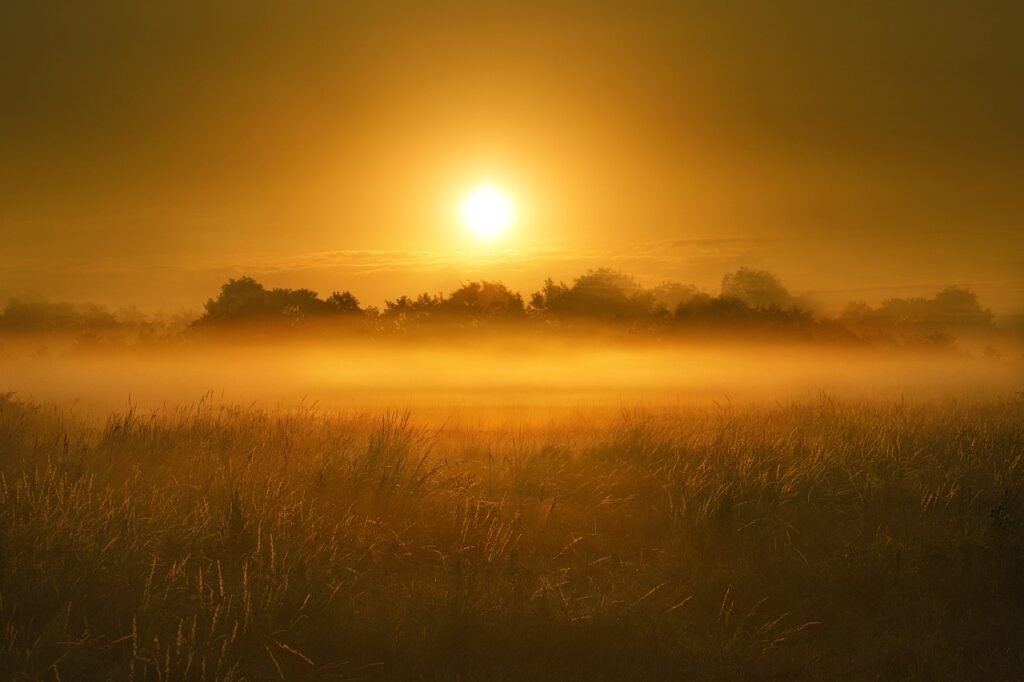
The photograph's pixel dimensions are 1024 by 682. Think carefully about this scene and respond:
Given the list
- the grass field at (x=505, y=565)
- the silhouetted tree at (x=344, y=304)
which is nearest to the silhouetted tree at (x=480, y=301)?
the silhouetted tree at (x=344, y=304)

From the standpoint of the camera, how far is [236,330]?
36438 mm

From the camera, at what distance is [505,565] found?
6.70 m

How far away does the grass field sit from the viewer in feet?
17.7

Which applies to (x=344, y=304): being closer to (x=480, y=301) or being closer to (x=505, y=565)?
(x=480, y=301)

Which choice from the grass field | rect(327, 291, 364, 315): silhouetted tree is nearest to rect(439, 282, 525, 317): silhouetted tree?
rect(327, 291, 364, 315): silhouetted tree

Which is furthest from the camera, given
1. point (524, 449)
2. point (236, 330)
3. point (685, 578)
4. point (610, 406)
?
point (236, 330)

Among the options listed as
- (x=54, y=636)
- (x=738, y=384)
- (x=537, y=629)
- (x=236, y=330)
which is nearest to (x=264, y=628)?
(x=54, y=636)

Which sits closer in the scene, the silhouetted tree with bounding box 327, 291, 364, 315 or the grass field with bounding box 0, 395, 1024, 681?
the grass field with bounding box 0, 395, 1024, 681

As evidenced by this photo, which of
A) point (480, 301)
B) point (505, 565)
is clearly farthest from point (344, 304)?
point (505, 565)

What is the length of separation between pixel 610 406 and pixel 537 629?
14081 millimetres

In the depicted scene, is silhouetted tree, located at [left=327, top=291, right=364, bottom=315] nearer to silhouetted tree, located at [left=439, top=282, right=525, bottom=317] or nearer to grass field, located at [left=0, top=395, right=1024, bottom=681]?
silhouetted tree, located at [left=439, top=282, right=525, bottom=317]

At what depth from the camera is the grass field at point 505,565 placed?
5395 mm

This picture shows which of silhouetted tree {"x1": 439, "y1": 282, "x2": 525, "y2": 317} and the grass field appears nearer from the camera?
the grass field

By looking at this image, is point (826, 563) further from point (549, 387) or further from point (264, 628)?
point (549, 387)
